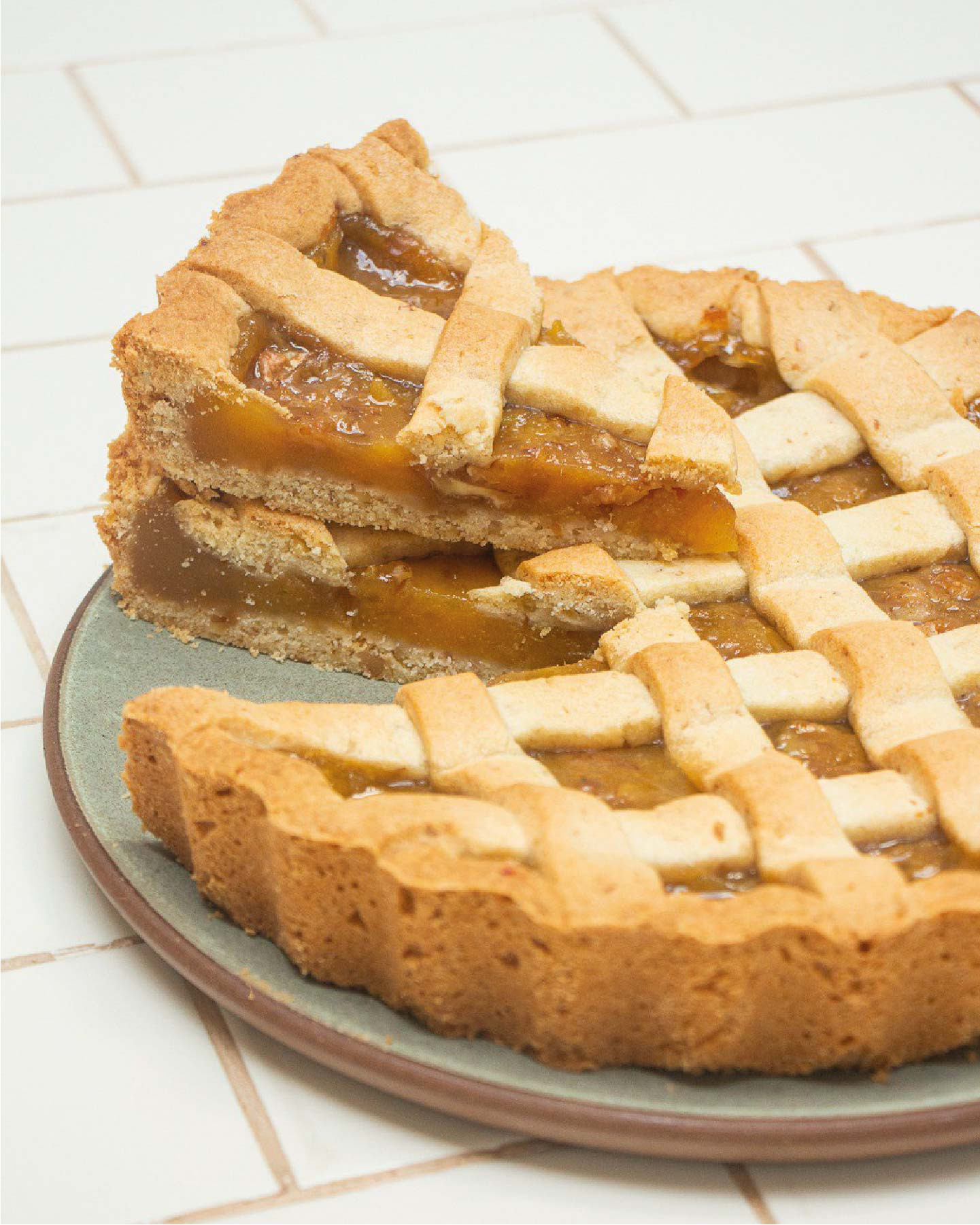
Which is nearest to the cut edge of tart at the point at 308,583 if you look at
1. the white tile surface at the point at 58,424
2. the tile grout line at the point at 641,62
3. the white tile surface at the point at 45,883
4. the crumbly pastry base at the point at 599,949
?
the white tile surface at the point at 45,883

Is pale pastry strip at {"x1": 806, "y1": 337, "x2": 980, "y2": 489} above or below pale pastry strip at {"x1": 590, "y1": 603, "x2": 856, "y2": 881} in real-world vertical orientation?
above

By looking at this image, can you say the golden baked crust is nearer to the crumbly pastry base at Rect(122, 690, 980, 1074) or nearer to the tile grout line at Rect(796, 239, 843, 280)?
the crumbly pastry base at Rect(122, 690, 980, 1074)

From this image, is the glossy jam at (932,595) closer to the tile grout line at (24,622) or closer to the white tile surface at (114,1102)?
the white tile surface at (114,1102)

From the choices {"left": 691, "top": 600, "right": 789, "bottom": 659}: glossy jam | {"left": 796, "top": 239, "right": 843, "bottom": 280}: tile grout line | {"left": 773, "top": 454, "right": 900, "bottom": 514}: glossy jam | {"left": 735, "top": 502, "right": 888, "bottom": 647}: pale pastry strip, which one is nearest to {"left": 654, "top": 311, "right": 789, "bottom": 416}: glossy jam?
{"left": 773, "top": 454, "right": 900, "bottom": 514}: glossy jam

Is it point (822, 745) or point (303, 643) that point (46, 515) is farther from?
point (822, 745)

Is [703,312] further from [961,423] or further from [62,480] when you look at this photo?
[62,480]

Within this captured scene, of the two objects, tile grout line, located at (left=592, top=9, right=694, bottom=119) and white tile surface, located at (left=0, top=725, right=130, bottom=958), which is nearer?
white tile surface, located at (left=0, top=725, right=130, bottom=958)

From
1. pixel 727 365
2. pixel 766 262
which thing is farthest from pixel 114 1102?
pixel 766 262
